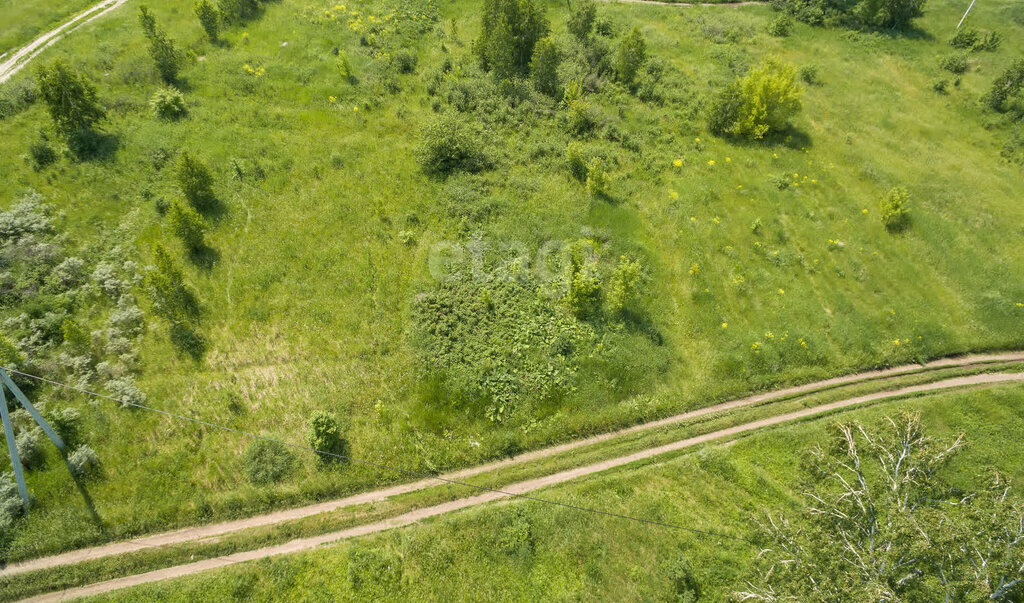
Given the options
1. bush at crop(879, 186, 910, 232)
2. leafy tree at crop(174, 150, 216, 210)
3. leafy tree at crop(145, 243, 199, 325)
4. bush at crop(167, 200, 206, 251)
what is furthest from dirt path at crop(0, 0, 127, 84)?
bush at crop(879, 186, 910, 232)

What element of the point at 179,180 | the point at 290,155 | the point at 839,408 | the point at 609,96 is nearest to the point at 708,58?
the point at 609,96

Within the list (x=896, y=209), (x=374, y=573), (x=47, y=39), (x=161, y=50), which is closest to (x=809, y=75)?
(x=896, y=209)

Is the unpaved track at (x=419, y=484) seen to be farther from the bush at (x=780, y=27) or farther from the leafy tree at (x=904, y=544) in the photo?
the bush at (x=780, y=27)

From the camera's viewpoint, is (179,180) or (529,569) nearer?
(529,569)

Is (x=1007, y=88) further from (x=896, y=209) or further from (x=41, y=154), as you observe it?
(x=41, y=154)

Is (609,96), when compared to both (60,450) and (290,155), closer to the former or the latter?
(290,155)

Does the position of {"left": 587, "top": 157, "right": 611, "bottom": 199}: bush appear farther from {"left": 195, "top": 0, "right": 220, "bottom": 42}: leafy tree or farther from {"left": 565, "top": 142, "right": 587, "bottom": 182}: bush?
{"left": 195, "top": 0, "right": 220, "bottom": 42}: leafy tree
